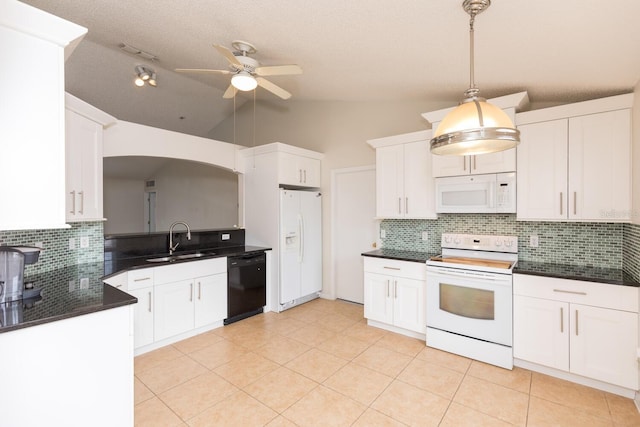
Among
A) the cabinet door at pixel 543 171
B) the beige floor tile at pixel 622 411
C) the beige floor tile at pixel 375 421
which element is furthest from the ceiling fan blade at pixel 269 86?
the beige floor tile at pixel 622 411

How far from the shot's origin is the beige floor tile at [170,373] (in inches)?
95.0

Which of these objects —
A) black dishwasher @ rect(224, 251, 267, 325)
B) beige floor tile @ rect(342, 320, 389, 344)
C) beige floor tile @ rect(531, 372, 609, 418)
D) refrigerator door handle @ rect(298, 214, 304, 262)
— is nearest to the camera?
beige floor tile @ rect(531, 372, 609, 418)

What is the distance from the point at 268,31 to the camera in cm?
241

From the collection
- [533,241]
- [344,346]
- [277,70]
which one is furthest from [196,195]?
[533,241]

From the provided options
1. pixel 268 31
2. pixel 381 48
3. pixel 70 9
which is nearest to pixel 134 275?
pixel 70 9

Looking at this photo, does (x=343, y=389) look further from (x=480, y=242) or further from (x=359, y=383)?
(x=480, y=242)

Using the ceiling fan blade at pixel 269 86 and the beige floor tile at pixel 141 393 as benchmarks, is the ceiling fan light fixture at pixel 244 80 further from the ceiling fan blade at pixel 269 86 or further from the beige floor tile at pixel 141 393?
the beige floor tile at pixel 141 393

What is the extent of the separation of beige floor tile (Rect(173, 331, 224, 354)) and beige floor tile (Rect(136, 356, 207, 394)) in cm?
20

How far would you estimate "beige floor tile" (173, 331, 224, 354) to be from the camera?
3.04 m

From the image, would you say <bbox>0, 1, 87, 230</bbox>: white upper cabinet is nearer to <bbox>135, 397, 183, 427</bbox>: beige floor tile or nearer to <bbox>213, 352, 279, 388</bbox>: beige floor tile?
<bbox>135, 397, 183, 427</bbox>: beige floor tile

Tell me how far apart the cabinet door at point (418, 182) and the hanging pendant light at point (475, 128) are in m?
1.61

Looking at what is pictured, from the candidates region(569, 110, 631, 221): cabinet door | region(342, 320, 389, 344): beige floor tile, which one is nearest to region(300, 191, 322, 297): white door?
region(342, 320, 389, 344): beige floor tile

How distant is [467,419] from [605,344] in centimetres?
125

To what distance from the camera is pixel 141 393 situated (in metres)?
2.29
